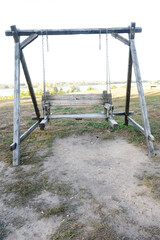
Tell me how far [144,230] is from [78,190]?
101cm

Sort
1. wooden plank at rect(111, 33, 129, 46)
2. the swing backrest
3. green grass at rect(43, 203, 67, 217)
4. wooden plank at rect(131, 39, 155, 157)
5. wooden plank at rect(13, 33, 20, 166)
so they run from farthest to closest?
the swing backrest, wooden plank at rect(111, 33, 129, 46), wooden plank at rect(131, 39, 155, 157), wooden plank at rect(13, 33, 20, 166), green grass at rect(43, 203, 67, 217)

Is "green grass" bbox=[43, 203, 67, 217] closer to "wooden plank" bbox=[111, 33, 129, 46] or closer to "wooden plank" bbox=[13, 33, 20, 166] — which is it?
"wooden plank" bbox=[13, 33, 20, 166]

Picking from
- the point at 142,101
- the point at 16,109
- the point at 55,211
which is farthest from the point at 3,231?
the point at 142,101

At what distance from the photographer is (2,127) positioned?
6336 mm

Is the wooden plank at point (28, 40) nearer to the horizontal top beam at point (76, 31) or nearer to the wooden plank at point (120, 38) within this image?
the horizontal top beam at point (76, 31)

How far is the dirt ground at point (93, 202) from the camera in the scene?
6.10 feet

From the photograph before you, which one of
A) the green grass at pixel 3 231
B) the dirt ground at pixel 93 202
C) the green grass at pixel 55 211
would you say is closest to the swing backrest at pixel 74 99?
the dirt ground at pixel 93 202

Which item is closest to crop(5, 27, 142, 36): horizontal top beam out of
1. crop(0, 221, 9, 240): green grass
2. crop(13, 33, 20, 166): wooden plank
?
crop(13, 33, 20, 166): wooden plank

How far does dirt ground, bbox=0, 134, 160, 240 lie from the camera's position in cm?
186

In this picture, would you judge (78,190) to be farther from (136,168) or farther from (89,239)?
(136,168)

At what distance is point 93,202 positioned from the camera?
2.29m

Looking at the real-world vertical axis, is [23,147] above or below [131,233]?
above

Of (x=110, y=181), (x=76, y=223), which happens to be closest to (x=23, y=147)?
(x=110, y=181)

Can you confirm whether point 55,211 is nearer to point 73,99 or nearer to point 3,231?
point 3,231
